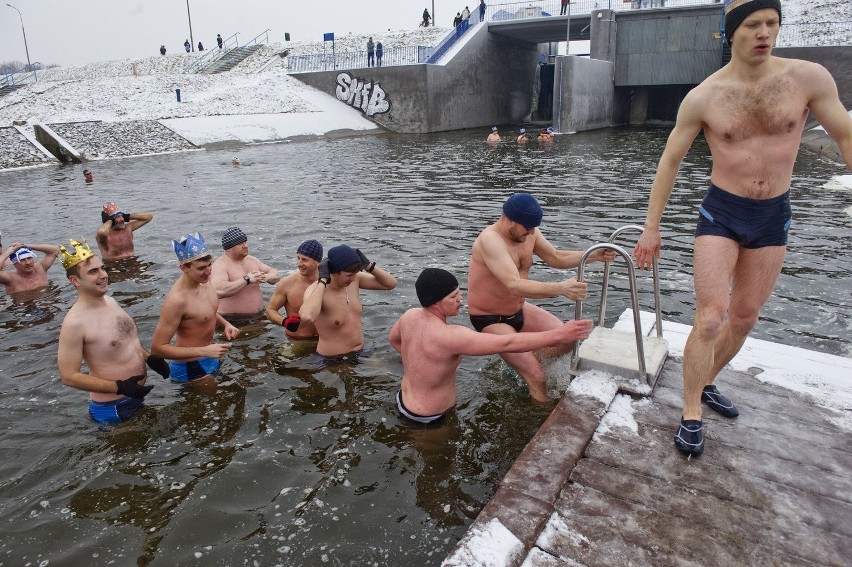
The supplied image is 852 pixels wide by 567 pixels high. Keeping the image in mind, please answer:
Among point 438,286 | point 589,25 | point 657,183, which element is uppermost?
point 589,25

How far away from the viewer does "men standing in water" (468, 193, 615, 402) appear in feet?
15.0

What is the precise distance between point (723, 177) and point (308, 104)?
3284cm

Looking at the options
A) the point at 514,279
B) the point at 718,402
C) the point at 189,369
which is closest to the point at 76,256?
the point at 189,369

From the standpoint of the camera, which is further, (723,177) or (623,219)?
(623,219)

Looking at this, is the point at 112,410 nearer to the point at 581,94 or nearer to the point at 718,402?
the point at 718,402

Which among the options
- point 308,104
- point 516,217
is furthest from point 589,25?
point 516,217

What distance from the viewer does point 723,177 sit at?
3299 millimetres

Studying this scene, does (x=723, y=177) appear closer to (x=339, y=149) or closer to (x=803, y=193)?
(x=803, y=193)

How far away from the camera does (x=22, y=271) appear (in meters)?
8.12

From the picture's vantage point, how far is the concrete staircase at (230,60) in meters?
45.3

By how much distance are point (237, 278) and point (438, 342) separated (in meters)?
3.70

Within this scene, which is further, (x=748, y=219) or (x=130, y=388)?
(x=130, y=388)

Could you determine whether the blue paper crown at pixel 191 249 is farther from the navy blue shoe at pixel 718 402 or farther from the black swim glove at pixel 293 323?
the navy blue shoe at pixel 718 402

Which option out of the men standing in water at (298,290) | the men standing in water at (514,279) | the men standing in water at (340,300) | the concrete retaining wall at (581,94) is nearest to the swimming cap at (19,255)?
the men standing in water at (298,290)
